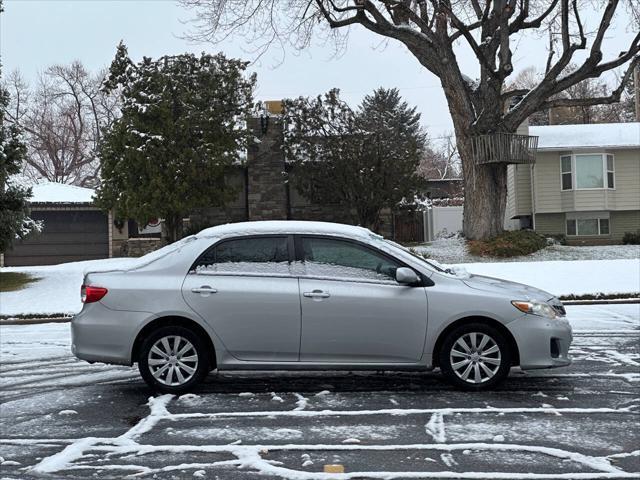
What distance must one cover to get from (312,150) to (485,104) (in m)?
6.46

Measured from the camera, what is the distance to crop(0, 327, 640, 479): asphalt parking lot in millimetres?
4793

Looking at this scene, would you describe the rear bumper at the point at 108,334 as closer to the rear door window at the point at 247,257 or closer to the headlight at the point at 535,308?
the rear door window at the point at 247,257

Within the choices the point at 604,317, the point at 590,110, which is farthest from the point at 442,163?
the point at 604,317

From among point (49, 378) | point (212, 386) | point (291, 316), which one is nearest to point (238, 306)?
point (291, 316)

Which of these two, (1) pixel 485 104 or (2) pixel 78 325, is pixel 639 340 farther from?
(1) pixel 485 104

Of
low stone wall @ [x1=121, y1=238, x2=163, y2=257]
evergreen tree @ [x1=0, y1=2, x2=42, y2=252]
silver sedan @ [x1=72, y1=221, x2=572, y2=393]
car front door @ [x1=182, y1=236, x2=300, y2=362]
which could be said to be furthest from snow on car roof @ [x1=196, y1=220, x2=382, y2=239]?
low stone wall @ [x1=121, y1=238, x2=163, y2=257]

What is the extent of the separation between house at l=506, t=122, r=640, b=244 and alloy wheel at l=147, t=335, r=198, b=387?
1101 inches

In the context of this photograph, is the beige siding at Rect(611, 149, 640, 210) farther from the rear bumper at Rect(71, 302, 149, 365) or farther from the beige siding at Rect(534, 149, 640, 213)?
the rear bumper at Rect(71, 302, 149, 365)

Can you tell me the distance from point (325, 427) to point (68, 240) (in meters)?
30.3

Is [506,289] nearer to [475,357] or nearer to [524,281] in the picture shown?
[475,357]

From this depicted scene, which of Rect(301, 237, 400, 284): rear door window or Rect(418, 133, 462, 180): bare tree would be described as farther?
Rect(418, 133, 462, 180): bare tree

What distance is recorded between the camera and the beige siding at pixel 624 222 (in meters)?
33.7

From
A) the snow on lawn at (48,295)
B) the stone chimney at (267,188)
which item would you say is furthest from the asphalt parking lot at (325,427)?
the stone chimney at (267,188)

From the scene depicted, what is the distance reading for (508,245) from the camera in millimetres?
23188
